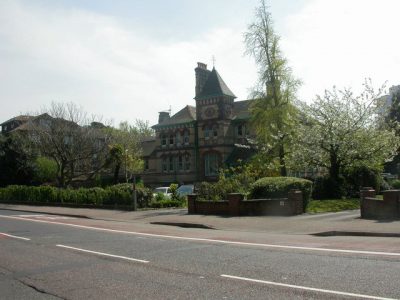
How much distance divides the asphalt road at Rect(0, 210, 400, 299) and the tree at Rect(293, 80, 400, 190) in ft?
58.0

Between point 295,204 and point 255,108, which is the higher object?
point 255,108

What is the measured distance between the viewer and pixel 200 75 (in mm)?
63875

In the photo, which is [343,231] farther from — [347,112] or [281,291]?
[347,112]

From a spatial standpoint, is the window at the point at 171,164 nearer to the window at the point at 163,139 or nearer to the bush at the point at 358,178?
the window at the point at 163,139

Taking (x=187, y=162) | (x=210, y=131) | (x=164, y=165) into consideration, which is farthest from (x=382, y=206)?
(x=164, y=165)

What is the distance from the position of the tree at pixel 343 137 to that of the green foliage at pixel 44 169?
94.3ft

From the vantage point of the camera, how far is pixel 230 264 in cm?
970

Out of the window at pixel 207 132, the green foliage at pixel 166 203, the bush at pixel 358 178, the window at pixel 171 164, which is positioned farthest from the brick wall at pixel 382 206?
the window at pixel 171 164

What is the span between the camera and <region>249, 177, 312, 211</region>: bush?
22125 mm

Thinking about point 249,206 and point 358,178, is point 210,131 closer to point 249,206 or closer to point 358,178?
point 358,178

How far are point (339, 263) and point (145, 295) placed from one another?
408 centimetres

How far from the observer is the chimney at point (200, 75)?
62847 millimetres

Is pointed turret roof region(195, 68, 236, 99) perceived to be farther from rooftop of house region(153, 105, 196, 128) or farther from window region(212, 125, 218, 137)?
rooftop of house region(153, 105, 196, 128)

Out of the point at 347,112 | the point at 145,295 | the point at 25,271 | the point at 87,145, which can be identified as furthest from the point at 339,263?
the point at 87,145
